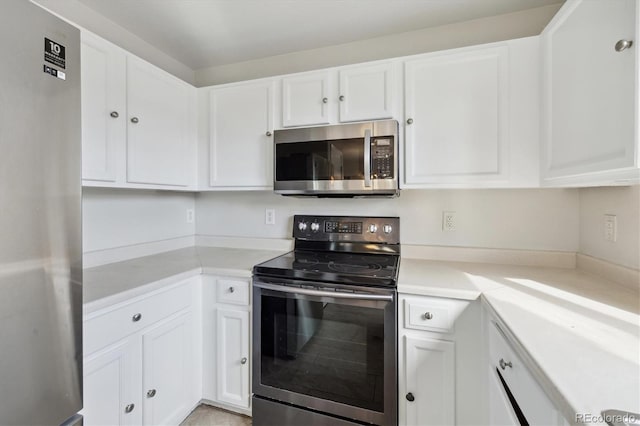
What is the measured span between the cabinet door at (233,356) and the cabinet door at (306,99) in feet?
3.94

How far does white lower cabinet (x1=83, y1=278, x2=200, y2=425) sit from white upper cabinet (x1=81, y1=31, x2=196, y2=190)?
0.66 meters

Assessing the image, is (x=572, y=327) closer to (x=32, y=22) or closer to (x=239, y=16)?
(x=32, y=22)

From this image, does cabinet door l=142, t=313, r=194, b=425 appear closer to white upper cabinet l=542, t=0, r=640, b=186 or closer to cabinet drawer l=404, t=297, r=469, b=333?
cabinet drawer l=404, t=297, r=469, b=333

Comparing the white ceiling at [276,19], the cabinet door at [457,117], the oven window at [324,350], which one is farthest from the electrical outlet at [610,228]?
the white ceiling at [276,19]

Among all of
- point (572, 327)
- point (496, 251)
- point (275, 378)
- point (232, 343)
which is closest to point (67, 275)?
point (232, 343)

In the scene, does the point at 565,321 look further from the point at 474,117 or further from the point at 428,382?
the point at 474,117

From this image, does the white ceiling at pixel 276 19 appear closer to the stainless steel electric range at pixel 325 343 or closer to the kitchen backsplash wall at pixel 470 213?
the kitchen backsplash wall at pixel 470 213

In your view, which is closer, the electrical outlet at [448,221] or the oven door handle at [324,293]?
the oven door handle at [324,293]

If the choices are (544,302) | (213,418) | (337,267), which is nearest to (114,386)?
(213,418)

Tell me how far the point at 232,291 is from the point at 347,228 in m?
0.83

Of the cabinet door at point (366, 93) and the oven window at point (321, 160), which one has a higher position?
the cabinet door at point (366, 93)

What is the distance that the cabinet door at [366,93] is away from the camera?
1597 millimetres

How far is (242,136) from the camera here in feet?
6.29

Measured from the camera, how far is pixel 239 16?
66.4 inches
